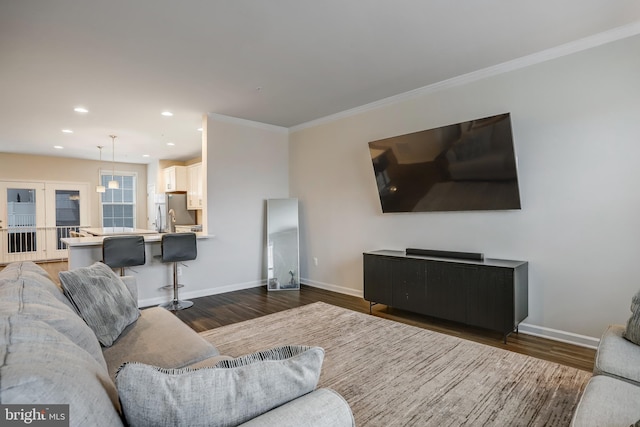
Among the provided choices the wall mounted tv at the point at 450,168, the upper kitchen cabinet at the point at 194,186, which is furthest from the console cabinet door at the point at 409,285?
the upper kitchen cabinet at the point at 194,186

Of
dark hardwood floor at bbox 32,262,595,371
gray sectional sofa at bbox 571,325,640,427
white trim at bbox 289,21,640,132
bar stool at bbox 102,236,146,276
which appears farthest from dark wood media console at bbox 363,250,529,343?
bar stool at bbox 102,236,146,276

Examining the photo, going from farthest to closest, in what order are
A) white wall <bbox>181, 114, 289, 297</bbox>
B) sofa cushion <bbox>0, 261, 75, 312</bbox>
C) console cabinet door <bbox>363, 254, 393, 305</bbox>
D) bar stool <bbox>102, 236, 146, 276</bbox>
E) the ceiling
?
white wall <bbox>181, 114, 289, 297</bbox>
console cabinet door <bbox>363, 254, 393, 305</bbox>
bar stool <bbox>102, 236, 146, 276</bbox>
the ceiling
sofa cushion <bbox>0, 261, 75, 312</bbox>

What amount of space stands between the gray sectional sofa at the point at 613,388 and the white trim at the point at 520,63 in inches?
95.8

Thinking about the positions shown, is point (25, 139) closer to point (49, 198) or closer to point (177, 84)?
point (49, 198)

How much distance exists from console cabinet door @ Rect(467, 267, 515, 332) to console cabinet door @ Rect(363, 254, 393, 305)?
94cm

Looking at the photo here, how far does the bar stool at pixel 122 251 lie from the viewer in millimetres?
3818

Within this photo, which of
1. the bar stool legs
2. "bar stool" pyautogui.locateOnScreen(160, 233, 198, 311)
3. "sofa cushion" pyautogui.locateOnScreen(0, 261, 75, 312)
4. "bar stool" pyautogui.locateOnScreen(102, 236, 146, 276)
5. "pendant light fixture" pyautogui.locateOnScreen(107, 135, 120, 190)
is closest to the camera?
"sofa cushion" pyautogui.locateOnScreen(0, 261, 75, 312)

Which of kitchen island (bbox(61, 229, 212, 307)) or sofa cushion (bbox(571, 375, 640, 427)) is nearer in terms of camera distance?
sofa cushion (bbox(571, 375, 640, 427))

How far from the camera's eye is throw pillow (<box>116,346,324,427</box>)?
83cm

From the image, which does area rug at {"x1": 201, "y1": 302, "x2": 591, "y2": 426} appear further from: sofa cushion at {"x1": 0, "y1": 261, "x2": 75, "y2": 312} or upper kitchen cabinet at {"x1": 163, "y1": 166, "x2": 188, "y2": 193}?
upper kitchen cabinet at {"x1": 163, "y1": 166, "x2": 188, "y2": 193}

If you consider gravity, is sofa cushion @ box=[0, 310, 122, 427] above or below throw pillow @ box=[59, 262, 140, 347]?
above

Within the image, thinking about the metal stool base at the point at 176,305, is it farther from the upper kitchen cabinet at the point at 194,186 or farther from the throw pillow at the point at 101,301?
the upper kitchen cabinet at the point at 194,186

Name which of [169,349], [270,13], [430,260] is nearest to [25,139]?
[270,13]

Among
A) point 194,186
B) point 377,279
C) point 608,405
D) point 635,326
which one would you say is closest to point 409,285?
point 377,279
